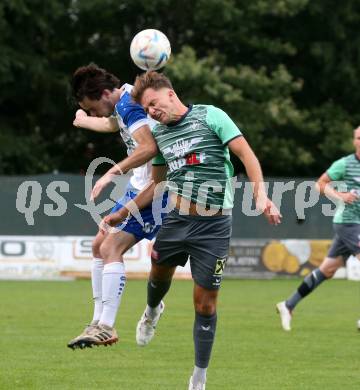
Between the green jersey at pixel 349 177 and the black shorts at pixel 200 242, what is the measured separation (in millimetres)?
4408

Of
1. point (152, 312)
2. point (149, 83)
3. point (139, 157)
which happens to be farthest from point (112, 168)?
point (152, 312)

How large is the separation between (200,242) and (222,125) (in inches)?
31.9

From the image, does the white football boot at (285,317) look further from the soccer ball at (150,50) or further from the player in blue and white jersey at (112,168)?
the soccer ball at (150,50)

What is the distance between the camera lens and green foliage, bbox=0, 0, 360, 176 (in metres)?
28.9

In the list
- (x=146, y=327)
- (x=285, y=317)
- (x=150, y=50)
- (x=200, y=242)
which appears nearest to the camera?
(x=200, y=242)

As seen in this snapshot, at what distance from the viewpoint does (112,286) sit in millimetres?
8312

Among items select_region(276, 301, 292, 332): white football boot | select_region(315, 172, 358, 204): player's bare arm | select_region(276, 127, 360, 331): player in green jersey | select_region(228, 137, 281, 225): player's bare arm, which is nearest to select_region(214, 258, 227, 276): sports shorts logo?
select_region(228, 137, 281, 225): player's bare arm

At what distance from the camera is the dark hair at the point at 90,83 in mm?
8148

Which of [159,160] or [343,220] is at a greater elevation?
[159,160]

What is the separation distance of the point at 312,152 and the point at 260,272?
1013 cm

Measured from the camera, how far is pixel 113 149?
3083cm

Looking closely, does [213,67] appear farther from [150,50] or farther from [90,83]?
[90,83]

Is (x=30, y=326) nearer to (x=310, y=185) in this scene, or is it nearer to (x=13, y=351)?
(x=13, y=351)

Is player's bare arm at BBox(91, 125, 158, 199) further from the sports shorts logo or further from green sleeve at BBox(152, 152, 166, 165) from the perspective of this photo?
the sports shorts logo
